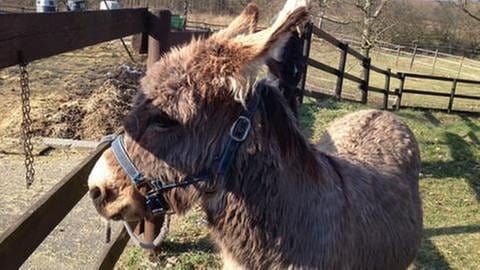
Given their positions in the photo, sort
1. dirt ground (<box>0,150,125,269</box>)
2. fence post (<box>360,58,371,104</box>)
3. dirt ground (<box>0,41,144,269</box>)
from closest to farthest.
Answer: dirt ground (<box>0,150,125,269</box>) < dirt ground (<box>0,41,144,269</box>) < fence post (<box>360,58,371,104</box>)

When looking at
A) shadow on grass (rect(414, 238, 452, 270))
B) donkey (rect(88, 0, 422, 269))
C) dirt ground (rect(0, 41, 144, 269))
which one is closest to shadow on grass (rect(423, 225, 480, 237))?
shadow on grass (rect(414, 238, 452, 270))

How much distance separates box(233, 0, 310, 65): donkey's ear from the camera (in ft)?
5.95

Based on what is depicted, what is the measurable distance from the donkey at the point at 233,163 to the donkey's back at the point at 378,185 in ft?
0.33

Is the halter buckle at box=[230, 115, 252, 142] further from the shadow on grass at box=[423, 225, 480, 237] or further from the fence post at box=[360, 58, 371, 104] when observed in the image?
the fence post at box=[360, 58, 371, 104]

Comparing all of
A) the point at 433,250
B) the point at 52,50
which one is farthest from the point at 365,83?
the point at 52,50

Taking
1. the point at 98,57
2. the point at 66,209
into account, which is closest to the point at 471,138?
the point at 66,209

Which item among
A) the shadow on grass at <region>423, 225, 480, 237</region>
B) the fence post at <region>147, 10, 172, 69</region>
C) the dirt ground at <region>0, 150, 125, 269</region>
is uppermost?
the fence post at <region>147, 10, 172, 69</region>

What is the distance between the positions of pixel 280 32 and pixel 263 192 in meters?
0.61

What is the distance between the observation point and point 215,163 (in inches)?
78.2

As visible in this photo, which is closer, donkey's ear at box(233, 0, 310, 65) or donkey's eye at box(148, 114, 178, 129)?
donkey's ear at box(233, 0, 310, 65)

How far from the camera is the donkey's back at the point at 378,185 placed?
2.46m

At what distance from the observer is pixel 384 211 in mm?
2664

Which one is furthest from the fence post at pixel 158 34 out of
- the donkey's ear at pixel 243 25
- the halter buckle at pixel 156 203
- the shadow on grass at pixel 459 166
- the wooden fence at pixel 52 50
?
the shadow on grass at pixel 459 166

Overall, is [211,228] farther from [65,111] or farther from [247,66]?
[65,111]
